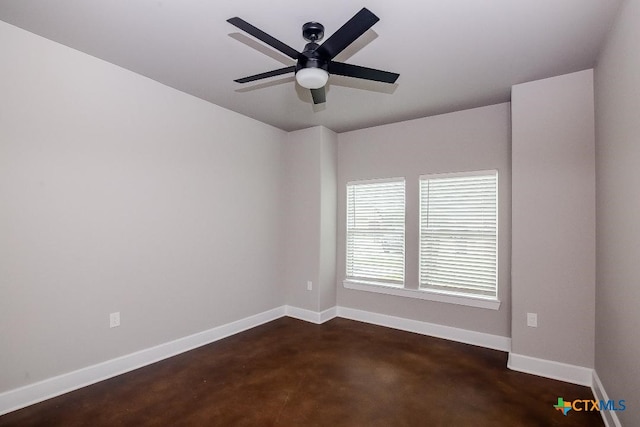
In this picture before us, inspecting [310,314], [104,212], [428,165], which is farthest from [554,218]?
[104,212]

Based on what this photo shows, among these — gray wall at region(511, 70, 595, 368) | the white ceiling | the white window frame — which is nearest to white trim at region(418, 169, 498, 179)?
the white window frame

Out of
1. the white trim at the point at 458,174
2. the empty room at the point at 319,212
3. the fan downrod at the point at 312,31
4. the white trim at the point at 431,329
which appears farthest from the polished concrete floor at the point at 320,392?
the fan downrod at the point at 312,31

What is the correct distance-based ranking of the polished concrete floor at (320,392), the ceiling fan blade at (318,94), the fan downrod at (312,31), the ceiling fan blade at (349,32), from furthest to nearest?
the ceiling fan blade at (318,94) < the polished concrete floor at (320,392) < the fan downrod at (312,31) < the ceiling fan blade at (349,32)

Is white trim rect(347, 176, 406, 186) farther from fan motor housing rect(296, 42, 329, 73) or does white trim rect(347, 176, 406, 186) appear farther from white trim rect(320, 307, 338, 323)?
fan motor housing rect(296, 42, 329, 73)

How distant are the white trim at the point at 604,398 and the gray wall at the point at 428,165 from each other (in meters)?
0.89

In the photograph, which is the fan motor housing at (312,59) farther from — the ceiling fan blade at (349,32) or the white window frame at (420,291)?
the white window frame at (420,291)

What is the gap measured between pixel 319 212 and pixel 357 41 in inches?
98.1

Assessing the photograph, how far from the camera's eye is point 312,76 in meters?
2.06

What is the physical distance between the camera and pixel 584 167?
113 inches

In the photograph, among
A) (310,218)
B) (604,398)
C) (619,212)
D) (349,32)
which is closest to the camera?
(349,32)

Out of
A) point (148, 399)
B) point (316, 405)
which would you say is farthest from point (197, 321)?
point (316, 405)

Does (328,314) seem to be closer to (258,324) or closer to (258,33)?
(258,324)

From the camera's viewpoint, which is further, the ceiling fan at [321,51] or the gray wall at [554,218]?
the gray wall at [554,218]

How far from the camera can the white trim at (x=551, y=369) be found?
283 cm
